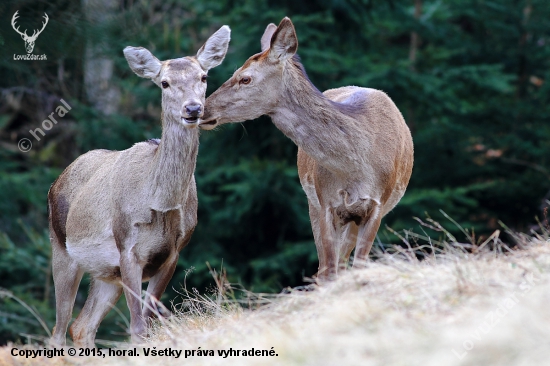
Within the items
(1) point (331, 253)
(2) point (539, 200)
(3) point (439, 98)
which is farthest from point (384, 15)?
(1) point (331, 253)

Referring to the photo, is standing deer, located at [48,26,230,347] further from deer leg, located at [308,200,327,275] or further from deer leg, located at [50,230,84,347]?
deer leg, located at [308,200,327,275]

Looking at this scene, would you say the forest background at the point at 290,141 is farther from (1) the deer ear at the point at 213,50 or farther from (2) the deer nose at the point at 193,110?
(2) the deer nose at the point at 193,110

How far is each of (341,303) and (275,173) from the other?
10.8 metres

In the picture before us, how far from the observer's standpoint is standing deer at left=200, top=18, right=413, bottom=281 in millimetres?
6750

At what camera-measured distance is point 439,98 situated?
1652cm

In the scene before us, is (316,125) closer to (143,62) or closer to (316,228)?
(316,228)

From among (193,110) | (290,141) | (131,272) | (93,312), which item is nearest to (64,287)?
(93,312)

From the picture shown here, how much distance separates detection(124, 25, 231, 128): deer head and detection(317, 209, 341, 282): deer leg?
4.70 ft

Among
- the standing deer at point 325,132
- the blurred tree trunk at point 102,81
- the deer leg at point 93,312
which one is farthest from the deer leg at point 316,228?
the blurred tree trunk at point 102,81

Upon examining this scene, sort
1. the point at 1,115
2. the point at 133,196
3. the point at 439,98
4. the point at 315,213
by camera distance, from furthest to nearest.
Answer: the point at 1,115 < the point at 439,98 < the point at 315,213 < the point at 133,196

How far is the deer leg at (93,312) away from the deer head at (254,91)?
2054 mm

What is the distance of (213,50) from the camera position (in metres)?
7.29

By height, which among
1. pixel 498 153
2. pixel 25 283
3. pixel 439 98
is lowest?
pixel 25 283

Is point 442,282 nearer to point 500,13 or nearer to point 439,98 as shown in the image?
point 439,98
